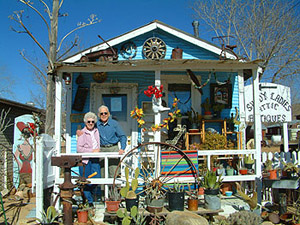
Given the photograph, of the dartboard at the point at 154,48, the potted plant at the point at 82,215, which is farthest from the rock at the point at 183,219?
the dartboard at the point at 154,48

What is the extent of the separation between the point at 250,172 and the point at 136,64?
10.9 feet

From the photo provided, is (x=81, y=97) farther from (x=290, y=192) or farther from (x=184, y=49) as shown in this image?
(x=290, y=192)

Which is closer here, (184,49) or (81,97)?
(81,97)

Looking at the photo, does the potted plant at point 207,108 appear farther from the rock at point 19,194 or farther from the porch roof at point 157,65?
the rock at point 19,194

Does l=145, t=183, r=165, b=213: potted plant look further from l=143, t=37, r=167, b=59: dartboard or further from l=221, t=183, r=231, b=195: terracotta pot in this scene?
l=143, t=37, r=167, b=59: dartboard

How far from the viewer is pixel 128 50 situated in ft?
26.2

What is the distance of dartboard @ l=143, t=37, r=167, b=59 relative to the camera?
25.8ft

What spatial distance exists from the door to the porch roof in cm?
162

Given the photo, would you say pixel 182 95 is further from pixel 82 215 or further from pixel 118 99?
pixel 82 215

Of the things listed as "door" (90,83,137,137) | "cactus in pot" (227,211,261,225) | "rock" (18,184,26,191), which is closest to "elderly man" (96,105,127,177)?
"door" (90,83,137,137)

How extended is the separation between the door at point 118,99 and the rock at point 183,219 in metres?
3.45

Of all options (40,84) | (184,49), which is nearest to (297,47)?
(184,49)

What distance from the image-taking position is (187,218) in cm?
409

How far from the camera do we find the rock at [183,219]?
4.02 meters
